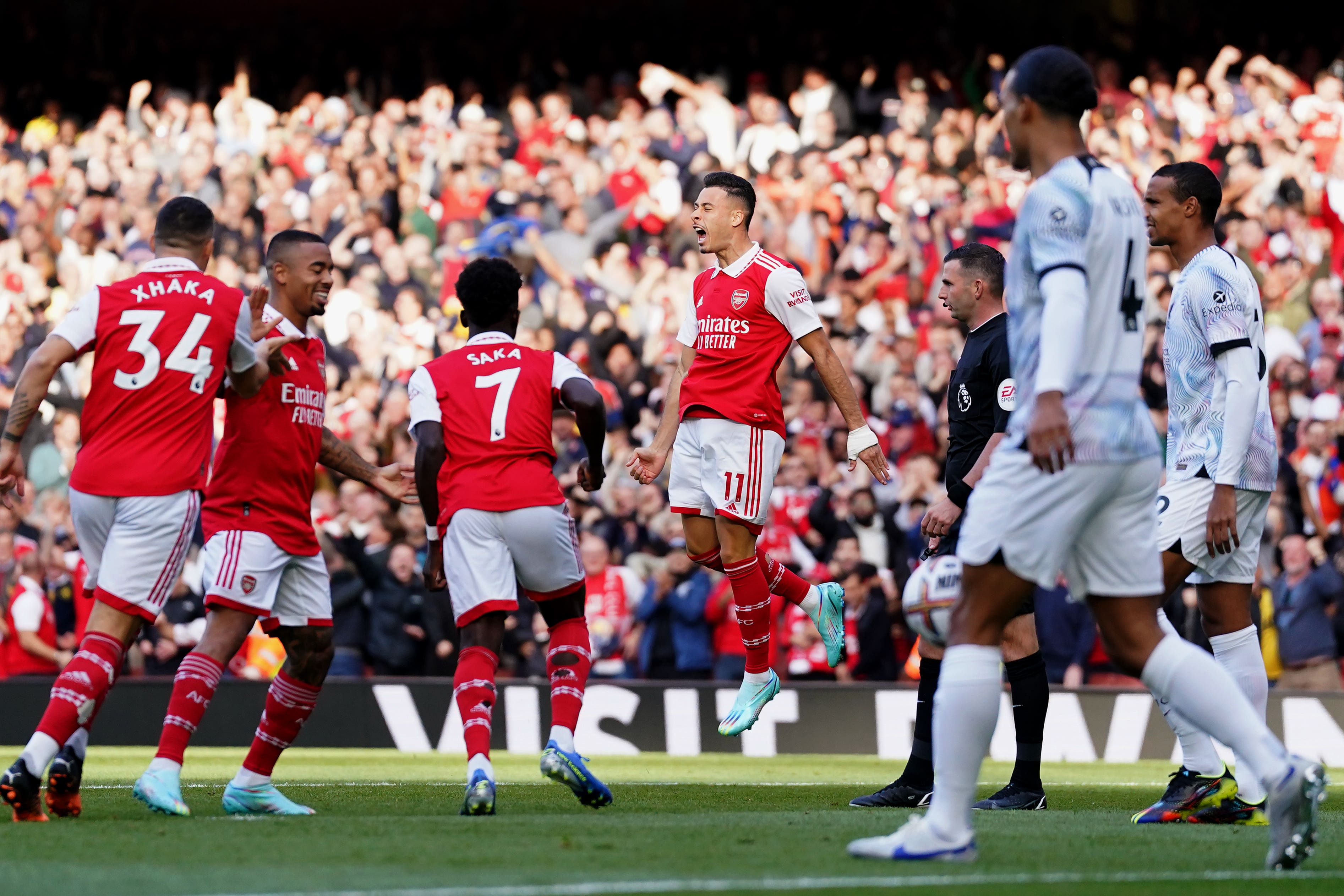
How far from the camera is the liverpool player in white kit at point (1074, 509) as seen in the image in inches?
201

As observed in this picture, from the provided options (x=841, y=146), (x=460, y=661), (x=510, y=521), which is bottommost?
(x=460, y=661)

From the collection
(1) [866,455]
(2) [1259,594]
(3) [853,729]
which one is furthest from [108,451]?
(2) [1259,594]

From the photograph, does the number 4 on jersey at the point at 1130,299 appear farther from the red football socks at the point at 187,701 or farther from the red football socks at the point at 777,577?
the red football socks at the point at 187,701

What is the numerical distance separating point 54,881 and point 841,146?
1676 cm

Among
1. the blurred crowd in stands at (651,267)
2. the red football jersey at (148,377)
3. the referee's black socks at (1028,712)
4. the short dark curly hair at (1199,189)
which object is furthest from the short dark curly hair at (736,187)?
the blurred crowd in stands at (651,267)

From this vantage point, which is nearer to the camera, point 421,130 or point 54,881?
point 54,881

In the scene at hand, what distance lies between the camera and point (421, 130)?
21188mm

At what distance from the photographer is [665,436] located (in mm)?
8828

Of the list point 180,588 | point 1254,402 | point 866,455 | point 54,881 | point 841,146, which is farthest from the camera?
point 841,146

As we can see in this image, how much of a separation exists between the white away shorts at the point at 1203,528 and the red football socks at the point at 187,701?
402 centimetres

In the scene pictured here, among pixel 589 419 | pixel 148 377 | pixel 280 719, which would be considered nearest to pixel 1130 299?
pixel 589 419

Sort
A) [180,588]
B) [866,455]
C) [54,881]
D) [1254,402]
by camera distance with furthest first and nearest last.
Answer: [180,588]
[866,455]
[1254,402]
[54,881]

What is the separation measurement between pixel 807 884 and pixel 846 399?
4.12 m

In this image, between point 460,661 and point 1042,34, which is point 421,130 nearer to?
point 1042,34
